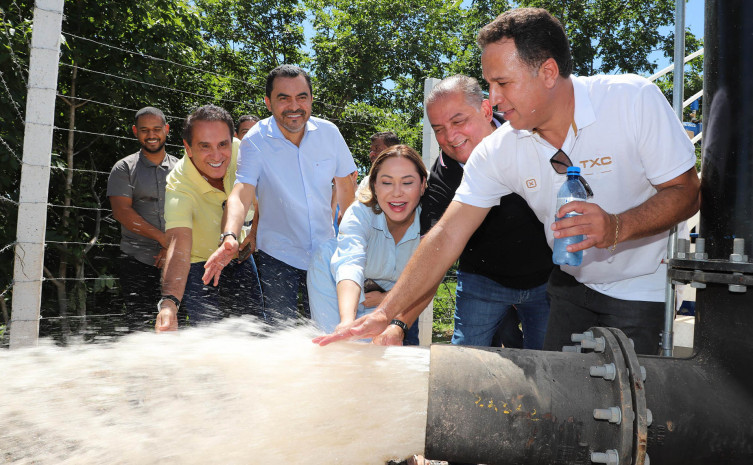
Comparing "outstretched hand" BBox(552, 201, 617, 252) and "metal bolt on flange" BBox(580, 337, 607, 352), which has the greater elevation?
"outstretched hand" BBox(552, 201, 617, 252)

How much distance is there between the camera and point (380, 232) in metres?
3.99

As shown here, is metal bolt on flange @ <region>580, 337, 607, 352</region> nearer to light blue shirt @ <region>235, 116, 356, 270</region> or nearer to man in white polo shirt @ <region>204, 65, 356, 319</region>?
man in white polo shirt @ <region>204, 65, 356, 319</region>

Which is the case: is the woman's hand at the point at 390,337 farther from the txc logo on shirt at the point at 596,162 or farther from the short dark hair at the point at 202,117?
the short dark hair at the point at 202,117

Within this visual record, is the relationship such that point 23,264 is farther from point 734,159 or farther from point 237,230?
point 734,159

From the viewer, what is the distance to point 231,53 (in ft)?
58.8

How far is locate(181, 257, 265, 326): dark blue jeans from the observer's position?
4871 mm

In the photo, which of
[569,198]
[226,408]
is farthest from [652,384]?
[226,408]

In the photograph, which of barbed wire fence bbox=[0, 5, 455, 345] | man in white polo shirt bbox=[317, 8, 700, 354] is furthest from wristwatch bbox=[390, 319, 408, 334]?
barbed wire fence bbox=[0, 5, 455, 345]

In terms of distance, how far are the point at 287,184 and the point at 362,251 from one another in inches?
52.5

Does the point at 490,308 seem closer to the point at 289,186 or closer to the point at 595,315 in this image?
the point at 595,315

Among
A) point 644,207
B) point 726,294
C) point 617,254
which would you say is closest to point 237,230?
point 617,254

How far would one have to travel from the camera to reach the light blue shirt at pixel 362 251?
3803 mm

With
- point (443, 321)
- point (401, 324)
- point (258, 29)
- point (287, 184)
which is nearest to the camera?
point (401, 324)

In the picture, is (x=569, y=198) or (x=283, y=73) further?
(x=283, y=73)
